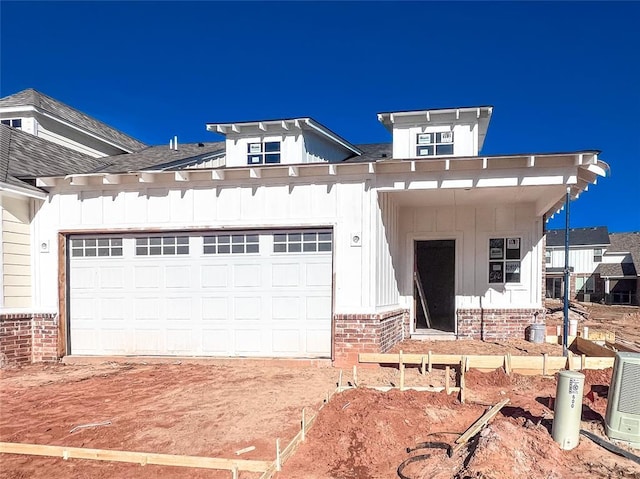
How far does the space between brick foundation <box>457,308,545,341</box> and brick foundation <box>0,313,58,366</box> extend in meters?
9.58

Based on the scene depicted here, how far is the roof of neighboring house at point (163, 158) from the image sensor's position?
37.2 ft

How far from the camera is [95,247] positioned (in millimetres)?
9219

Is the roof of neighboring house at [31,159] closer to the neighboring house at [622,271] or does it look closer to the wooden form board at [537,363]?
the wooden form board at [537,363]

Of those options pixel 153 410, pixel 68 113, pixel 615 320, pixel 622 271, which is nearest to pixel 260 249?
pixel 153 410

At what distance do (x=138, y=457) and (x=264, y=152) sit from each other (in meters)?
10.1

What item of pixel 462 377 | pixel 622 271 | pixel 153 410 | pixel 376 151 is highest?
pixel 376 151

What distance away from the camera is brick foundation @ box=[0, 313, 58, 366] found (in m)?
8.69

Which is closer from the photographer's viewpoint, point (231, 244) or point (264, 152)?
point (231, 244)

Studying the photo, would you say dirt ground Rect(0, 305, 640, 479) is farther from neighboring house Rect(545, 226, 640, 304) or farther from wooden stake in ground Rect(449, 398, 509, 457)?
neighboring house Rect(545, 226, 640, 304)

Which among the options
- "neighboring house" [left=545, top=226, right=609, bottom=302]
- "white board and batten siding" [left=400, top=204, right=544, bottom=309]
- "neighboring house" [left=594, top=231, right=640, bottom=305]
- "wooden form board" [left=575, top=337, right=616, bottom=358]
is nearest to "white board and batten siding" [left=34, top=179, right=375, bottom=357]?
"white board and batten siding" [left=400, top=204, right=544, bottom=309]

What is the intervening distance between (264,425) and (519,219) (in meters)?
8.36

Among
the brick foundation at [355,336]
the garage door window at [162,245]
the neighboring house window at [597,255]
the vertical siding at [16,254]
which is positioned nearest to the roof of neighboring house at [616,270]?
the neighboring house window at [597,255]

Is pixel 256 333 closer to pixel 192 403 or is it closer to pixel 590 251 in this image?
pixel 192 403

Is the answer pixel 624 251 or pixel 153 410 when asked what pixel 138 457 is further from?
pixel 624 251
